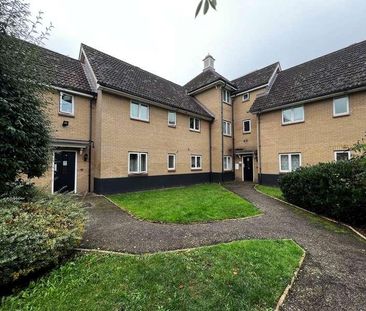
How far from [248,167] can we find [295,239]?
1431 cm

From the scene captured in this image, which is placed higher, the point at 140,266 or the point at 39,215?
the point at 39,215

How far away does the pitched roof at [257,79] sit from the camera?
64.3 feet

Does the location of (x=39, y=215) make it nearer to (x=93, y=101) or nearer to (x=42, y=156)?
(x=42, y=156)

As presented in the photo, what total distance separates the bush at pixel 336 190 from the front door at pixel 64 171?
11.8 m

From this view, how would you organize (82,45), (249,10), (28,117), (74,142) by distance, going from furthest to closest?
(82,45), (74,142), (28,117), (249,10)

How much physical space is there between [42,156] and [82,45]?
1178 centimetres

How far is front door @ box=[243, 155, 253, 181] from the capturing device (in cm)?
2008

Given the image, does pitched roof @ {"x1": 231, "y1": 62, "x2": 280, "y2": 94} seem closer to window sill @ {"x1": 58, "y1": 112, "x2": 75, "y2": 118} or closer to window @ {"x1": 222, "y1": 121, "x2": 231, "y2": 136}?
window @ {"x1": 222, "y1": 121, "x2": 231, "y2": 136}

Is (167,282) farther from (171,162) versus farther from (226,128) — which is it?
(226,128)

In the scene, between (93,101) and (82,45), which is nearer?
(93,101)

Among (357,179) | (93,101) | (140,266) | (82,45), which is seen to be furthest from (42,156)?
(82,45)

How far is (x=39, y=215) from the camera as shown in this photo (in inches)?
184

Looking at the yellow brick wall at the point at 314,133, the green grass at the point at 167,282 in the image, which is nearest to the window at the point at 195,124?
the yellow brick wall at the point at 314,133

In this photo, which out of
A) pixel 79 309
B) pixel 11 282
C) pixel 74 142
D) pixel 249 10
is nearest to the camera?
pixel 249 10
